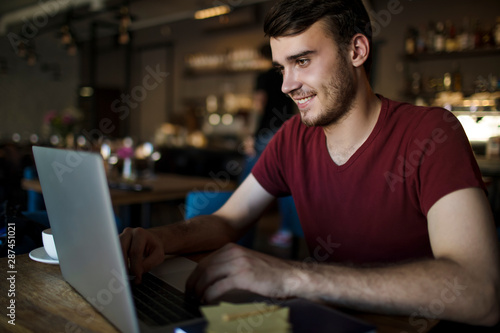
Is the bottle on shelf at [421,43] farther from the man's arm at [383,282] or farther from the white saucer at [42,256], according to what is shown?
the white saucer at [42,256]

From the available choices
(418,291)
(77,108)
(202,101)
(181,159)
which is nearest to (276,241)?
(181,159)

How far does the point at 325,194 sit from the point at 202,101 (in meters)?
7.15

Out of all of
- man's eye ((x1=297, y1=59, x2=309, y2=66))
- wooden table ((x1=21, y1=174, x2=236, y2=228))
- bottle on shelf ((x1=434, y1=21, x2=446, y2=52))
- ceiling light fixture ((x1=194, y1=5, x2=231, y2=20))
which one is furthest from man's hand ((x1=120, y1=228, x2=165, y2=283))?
bottle on shelf ((x1=434, y1=21, x2=446, y2=52))

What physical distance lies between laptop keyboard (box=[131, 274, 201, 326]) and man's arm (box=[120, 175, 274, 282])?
6 cm

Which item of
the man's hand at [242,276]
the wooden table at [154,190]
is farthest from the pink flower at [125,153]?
the man's hand at [242,276]

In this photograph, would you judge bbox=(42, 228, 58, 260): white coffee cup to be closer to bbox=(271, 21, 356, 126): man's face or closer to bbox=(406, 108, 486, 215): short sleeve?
bbox=(271, 21, 356, 126): man's face

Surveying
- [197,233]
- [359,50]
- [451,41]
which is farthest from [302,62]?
[451,41]

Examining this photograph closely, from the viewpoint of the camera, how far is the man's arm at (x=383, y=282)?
2.50ft

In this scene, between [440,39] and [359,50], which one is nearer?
[359,50]

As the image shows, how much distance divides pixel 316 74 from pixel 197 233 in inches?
22.0

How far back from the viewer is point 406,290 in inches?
30.3

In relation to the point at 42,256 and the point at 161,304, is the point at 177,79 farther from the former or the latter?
the point at 161,304

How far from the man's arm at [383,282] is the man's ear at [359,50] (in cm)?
67

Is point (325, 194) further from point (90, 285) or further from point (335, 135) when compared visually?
point (90, 285)
